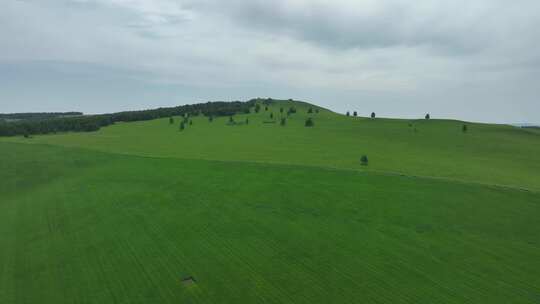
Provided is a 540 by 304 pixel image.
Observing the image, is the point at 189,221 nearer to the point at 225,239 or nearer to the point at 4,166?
the point at 225,239

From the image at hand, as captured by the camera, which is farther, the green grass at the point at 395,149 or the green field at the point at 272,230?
the green grass at the point at 395,149

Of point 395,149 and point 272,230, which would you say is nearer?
point 272,230

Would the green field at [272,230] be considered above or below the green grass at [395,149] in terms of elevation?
below

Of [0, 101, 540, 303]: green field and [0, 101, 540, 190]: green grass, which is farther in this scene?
[0, 101, 540, 190]: green grass

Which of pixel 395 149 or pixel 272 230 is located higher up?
pixel 395 149

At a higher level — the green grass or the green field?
the green grass
